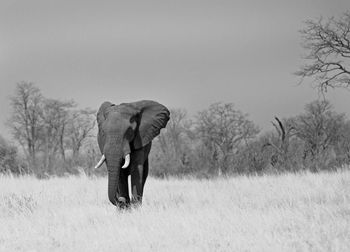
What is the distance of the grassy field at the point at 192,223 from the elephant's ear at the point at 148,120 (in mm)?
1369

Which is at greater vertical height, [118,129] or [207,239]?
[118,129]

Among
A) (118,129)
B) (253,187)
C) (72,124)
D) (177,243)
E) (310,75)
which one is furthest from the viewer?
(72,124)

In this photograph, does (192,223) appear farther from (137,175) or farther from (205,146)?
(205,146)

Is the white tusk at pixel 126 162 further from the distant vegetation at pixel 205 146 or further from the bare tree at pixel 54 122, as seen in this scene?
the bare tree at pixel 54 122

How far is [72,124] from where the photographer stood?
2186 inches

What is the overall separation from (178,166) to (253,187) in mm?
9019

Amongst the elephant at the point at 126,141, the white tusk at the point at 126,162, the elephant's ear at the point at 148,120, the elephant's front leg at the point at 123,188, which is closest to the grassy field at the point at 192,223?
the elephant's front leg at the point at 123,188

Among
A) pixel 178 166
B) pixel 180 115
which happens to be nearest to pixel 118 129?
pixel 178 166

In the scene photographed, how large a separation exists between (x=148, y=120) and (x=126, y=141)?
1.06m

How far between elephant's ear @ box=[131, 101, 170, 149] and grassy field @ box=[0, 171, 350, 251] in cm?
137

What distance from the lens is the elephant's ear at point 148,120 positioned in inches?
466

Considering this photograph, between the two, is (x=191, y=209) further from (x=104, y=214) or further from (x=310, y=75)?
(x=310, y=75)

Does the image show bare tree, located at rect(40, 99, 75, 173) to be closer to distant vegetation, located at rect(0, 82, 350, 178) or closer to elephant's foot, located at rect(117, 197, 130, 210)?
distant vegetation, located at rect(0, 82, 350, 178)

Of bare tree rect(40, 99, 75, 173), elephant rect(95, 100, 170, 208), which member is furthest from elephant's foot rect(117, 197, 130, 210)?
bare tree rect(40, 99, 75, 173)
